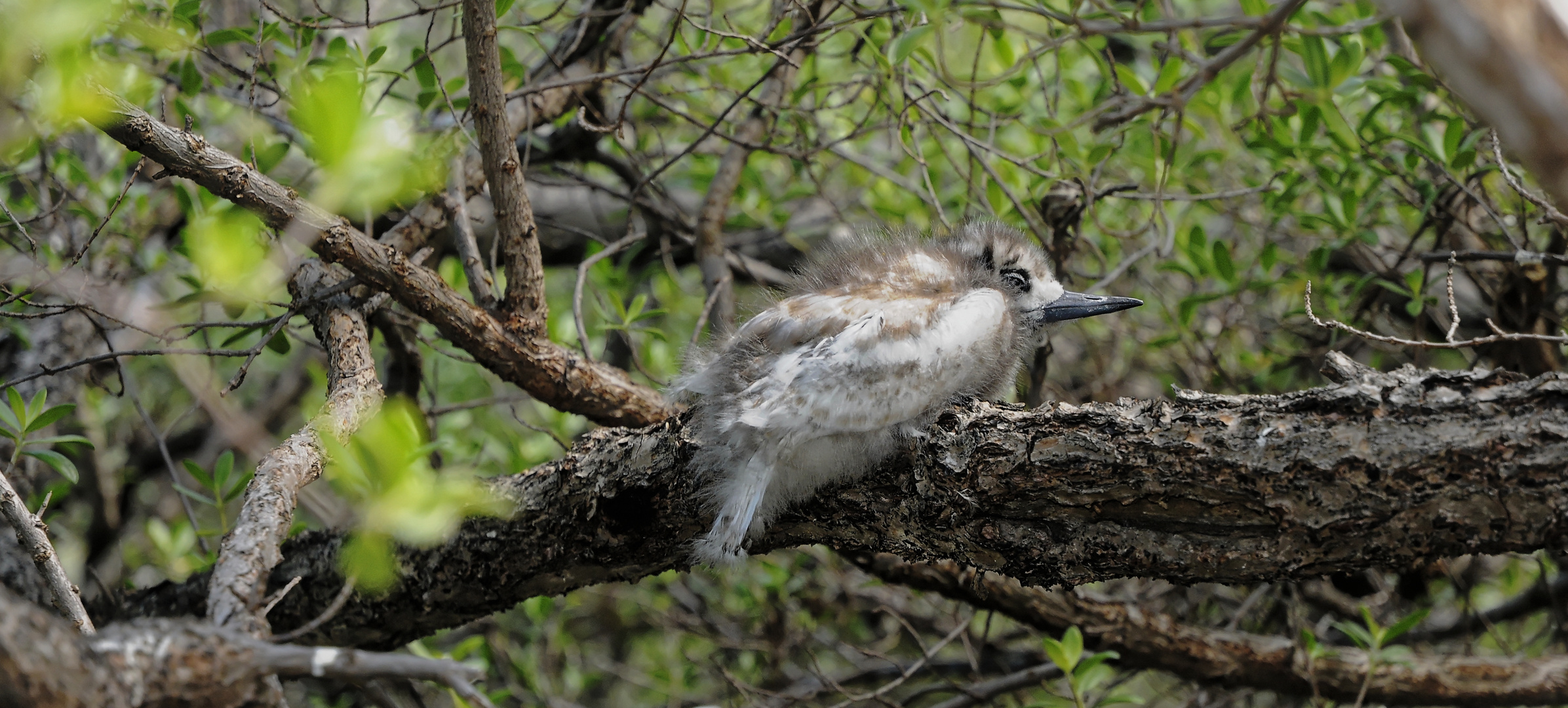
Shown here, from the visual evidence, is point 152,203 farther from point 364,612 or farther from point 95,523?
point 364,612

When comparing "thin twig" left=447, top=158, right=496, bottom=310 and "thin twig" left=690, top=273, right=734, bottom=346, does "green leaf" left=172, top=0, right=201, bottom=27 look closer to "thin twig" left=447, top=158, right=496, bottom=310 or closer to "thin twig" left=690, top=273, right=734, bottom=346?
"thin twig" left=447, top=158, right=496, bottom=310

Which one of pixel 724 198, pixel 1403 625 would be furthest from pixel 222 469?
pixel 1403 625

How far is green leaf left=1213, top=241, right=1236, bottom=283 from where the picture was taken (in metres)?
3.01

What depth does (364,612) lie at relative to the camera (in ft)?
8.37

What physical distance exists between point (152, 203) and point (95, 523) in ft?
4.37

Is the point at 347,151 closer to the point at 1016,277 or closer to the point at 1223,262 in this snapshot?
the point at 1016,277

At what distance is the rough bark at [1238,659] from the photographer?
2773 mm

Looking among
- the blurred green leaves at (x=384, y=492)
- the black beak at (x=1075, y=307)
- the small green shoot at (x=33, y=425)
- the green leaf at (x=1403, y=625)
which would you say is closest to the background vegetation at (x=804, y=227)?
the blurred green leaves at (x=384, y=492)

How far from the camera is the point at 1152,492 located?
5.63 ft

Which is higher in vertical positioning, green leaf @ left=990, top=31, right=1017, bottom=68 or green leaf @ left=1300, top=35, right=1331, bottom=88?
green leaf @ left=990, top=31, right=1017, bottom=68

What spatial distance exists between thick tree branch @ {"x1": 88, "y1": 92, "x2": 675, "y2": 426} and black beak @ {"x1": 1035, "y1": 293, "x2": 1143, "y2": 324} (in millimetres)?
1076

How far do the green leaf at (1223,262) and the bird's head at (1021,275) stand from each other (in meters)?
0.67

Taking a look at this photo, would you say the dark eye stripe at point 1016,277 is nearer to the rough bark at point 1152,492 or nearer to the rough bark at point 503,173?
the rough bark at point 1152,492

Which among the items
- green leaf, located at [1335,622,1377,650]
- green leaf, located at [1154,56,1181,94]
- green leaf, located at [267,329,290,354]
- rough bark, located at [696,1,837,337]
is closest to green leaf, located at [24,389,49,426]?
green leaf, located at [267,329,290,354]
